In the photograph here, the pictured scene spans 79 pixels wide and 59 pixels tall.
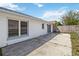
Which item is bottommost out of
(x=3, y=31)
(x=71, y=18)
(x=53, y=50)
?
(x=53, y=50)

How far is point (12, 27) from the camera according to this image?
35.1 feet

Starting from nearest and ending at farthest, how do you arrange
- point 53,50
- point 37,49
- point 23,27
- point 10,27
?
1. point 53,50
2. point 37,49
3. point 10,27
4. point 23,27

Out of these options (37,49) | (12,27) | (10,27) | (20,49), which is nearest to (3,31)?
(10,27)

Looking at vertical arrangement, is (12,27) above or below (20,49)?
above

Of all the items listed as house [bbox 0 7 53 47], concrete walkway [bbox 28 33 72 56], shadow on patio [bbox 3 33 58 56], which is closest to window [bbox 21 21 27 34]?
house [bbox 0 7 53 47]

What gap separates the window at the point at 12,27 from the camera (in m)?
10.2

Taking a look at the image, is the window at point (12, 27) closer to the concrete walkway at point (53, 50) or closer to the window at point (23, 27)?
the window at point (23, 27)

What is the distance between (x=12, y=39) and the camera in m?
10.3

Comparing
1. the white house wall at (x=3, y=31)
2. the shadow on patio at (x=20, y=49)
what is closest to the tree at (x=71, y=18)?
the shadow on patio at (x=20, y=49)

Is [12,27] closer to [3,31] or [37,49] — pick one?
[3,31]

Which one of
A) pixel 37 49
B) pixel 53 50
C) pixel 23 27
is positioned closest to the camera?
pixel 53 50

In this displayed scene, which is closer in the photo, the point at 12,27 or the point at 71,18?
the point at 12,27

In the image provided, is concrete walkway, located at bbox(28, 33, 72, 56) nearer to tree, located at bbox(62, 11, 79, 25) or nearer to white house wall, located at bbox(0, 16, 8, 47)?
white house wall, located at bbox(0, 16, 8, 47)

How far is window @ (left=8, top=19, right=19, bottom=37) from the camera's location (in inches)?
403
